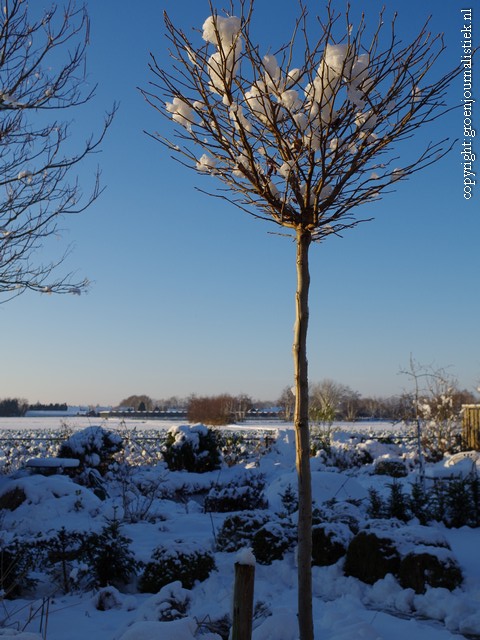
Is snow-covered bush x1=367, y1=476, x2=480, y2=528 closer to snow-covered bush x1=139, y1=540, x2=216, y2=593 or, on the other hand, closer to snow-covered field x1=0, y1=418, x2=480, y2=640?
snow-covered field x1=0, y1=418, x2=480, y2=640

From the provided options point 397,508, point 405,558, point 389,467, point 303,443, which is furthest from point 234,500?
point 303,443

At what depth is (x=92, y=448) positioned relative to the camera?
39.8ft

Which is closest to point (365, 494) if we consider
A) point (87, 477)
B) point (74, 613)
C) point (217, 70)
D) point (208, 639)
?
point (87, 477)

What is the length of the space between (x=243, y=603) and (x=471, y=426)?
51.9 ft

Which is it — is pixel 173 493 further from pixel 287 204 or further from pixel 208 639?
pixel 287 204

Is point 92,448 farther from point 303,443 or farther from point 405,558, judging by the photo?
point 303,443

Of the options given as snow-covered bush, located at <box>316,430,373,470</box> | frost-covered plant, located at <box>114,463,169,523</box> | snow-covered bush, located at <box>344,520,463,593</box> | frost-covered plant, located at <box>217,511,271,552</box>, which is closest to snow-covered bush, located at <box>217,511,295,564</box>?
frost-covered plant, located at <box>217,511,271,552</box>

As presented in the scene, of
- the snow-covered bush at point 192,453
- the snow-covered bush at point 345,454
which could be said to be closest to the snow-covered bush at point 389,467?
the snow-covered bush at point 345,454

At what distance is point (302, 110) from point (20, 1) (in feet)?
15.2

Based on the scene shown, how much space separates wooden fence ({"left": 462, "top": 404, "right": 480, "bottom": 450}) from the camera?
1609cm

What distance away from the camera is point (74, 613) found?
14.8ft

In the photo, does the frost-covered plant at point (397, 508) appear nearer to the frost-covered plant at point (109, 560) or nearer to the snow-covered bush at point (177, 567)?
the snow-covered bush at point (177, 567)

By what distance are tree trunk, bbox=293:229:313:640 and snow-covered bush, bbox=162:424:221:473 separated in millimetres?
10147

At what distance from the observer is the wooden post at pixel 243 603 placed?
2338mm
